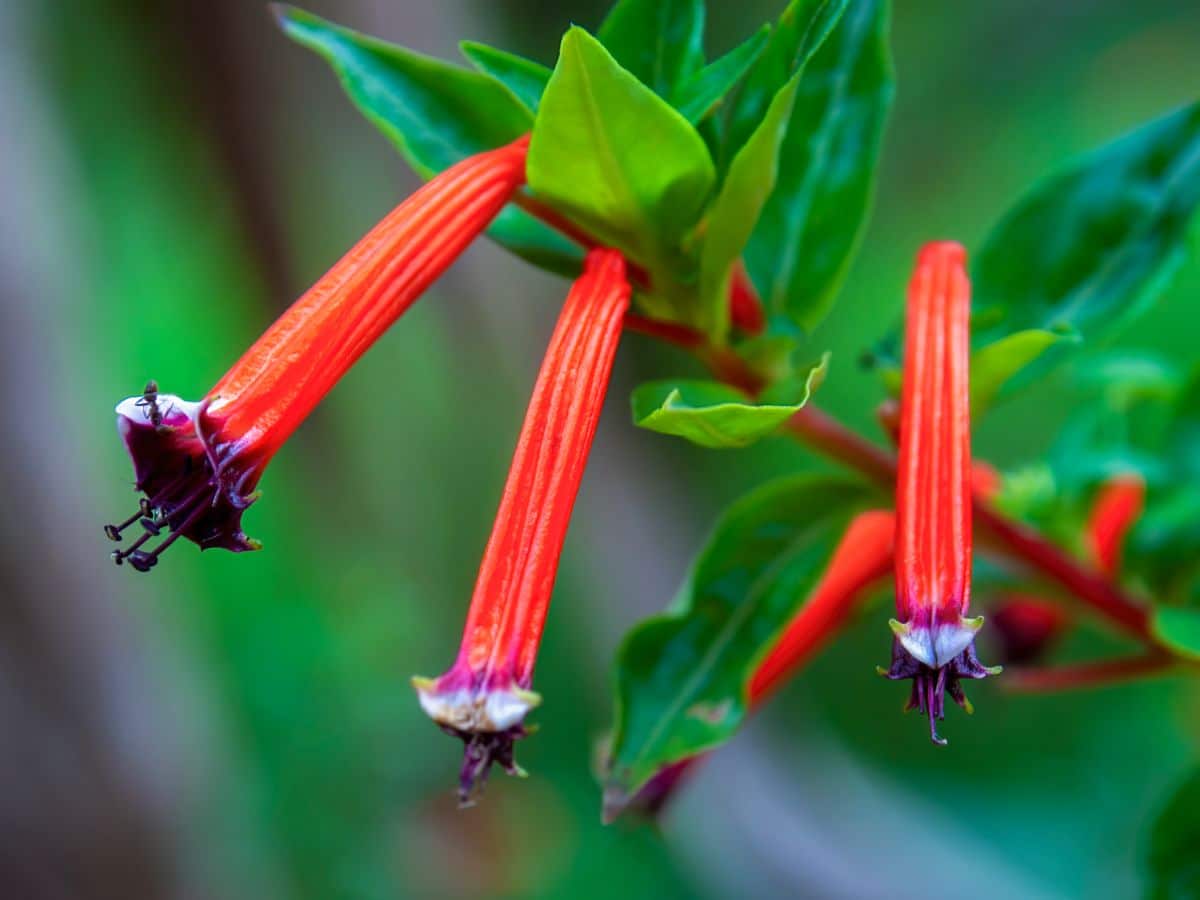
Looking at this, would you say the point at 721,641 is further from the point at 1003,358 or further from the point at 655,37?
the point at 655,37

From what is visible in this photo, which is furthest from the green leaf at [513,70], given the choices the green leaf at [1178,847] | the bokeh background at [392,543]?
the bokeh background at [392,543]

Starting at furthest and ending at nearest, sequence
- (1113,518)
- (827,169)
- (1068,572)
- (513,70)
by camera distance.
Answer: (1113,518), (1068,572), (827,169), (513,70)

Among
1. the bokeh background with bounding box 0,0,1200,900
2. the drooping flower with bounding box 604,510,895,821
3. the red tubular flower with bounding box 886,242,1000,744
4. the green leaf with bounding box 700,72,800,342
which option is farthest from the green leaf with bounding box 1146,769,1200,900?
the bokeh background with bounding box 0,0,1200,900

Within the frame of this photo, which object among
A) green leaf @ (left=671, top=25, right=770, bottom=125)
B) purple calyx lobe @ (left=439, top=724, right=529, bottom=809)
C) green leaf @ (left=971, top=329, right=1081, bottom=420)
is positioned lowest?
purple calyx lobe @ (left=439, top=724, right=529, bottom=809)

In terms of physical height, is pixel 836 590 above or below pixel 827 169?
below

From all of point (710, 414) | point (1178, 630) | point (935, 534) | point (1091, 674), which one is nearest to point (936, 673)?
point (935, 534)

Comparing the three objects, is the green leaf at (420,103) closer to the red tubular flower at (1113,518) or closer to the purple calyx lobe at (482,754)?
the purple calyx lobe at (482,754)

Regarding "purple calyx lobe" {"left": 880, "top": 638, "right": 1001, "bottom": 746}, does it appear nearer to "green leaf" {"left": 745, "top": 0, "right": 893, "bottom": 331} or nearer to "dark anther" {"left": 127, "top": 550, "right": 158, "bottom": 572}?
"green leaf" {"left": 745, "top": 0, "right": 893, "bottom": 331}
